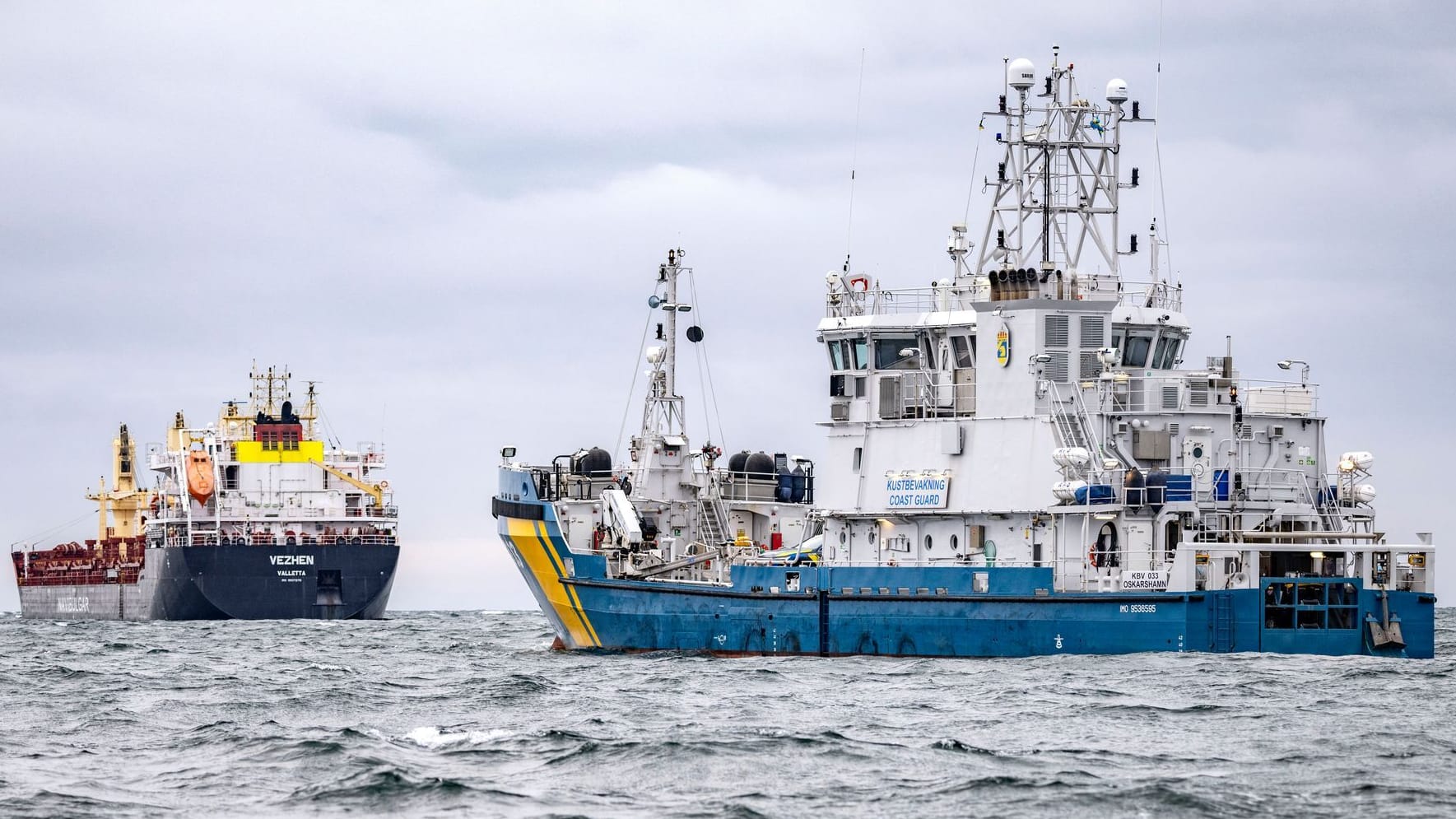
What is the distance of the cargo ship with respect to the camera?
74.5 m

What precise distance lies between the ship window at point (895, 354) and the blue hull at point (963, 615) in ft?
14.4

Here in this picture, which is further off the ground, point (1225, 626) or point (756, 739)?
point (1225, 626)

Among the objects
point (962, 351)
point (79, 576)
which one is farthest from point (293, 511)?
Result: point (962, 351)

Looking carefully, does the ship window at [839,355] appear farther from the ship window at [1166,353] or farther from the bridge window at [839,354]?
the ship window at [1166,353]

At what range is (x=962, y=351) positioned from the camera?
3991cm

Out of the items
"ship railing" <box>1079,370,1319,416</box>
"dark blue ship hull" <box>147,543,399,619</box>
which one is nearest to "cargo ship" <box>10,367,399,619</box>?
"dark blue ship hull" <box>147,543,399,619</box>

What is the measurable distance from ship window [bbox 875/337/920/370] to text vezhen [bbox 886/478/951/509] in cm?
258

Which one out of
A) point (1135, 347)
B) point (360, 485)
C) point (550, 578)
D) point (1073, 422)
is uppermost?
point (1135, 347)

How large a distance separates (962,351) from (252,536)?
147ft

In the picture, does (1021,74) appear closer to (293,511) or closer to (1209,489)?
(1209,489)

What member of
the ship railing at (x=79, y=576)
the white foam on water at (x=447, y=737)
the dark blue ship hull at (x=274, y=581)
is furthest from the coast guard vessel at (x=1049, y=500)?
the ship railing at (x=79, y=576)

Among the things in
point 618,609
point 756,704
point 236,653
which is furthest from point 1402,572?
point 236,653

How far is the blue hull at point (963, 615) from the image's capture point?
34750 millimetres

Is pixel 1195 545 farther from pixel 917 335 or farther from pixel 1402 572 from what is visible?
pixel 917 335
